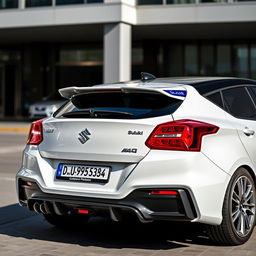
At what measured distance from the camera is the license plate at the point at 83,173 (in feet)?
16.7

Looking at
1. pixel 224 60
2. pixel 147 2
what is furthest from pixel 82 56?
pixel 147 2

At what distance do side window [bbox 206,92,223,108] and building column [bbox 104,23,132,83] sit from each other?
18036mm

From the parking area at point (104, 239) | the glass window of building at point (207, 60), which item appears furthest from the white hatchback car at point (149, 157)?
the glass window of building at point (207, 60)

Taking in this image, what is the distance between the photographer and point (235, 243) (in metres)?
5.35

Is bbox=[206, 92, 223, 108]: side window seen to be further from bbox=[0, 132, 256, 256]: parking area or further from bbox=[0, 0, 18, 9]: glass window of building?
bbox=[0, 0, 18, 9]: glass window of building

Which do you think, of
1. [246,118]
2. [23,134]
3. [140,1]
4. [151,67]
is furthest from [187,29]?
[246,118]

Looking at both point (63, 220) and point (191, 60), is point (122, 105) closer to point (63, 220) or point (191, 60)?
point (63, 220)

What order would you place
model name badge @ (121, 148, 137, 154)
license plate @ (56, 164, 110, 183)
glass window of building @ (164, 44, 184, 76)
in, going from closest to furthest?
model name badge @ (121, 148, 137, 154)
license plate @ (56, 164, 110, 183)
glass window of building @ (164, 44, 184, 76)

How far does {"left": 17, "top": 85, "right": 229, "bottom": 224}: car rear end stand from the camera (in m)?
4.89

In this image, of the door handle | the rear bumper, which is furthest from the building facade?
the rear bumper

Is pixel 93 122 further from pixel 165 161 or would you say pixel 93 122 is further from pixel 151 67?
pixel 151 67

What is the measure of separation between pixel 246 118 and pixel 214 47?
24349mm

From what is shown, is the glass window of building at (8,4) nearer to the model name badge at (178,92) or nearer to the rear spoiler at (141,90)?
the rear spoiler at (141,90)

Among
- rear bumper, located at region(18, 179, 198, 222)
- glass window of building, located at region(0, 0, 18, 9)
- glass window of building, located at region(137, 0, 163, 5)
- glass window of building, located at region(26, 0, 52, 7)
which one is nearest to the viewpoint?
rear bumper, located at region(18, 179, 198, 222)
